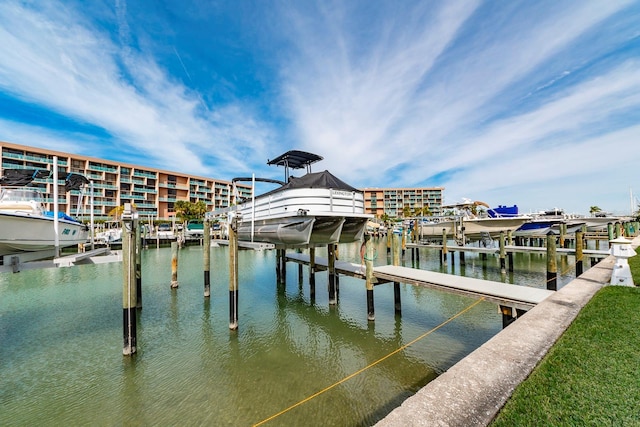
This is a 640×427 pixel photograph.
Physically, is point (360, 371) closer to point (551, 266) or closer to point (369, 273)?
point (369, 273)

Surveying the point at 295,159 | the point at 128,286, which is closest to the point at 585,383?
the point at 128,286

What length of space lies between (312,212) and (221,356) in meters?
5.14

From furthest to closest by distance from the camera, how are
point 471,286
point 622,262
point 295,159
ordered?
1. point 295,159
2. point 471,286
3. point 622,262

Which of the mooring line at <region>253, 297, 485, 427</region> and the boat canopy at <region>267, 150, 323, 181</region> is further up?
the boat canopy at <region>267, 150, 323, 181</region>

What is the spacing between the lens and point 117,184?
5959 centimetres

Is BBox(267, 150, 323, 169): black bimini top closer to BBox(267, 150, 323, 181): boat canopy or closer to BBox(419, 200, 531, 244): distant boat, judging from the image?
BBox(267, 150, 323, 181): boat canopy

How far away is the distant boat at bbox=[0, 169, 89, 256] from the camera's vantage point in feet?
24.7

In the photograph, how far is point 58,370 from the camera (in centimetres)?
729

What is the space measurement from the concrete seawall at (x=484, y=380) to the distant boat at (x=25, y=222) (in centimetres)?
1044

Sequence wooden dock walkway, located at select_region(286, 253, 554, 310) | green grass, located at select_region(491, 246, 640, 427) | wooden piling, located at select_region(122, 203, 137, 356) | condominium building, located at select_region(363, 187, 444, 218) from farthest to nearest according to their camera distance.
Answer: condominium building, located at select_region(363, 187, 444, 218)
wooden piling, located at select_region(122, 203, 137, 356)
wooden dock walkway, located at select_region(286, 253, 554, 310)
green grass, located at select_region(491, 246, 640, 427)

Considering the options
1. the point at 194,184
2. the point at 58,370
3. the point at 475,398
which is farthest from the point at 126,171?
the point at 475,398

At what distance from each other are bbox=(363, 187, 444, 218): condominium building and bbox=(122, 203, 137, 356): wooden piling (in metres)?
103

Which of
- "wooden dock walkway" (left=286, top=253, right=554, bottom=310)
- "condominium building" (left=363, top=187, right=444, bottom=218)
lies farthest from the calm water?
"condominium building" (left=363, top=187, right=444, bottom=218)

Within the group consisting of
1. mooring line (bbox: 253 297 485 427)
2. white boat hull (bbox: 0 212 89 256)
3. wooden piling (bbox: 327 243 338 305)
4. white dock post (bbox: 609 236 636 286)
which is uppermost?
white boat hull (bbox: 0 212 89 256)
